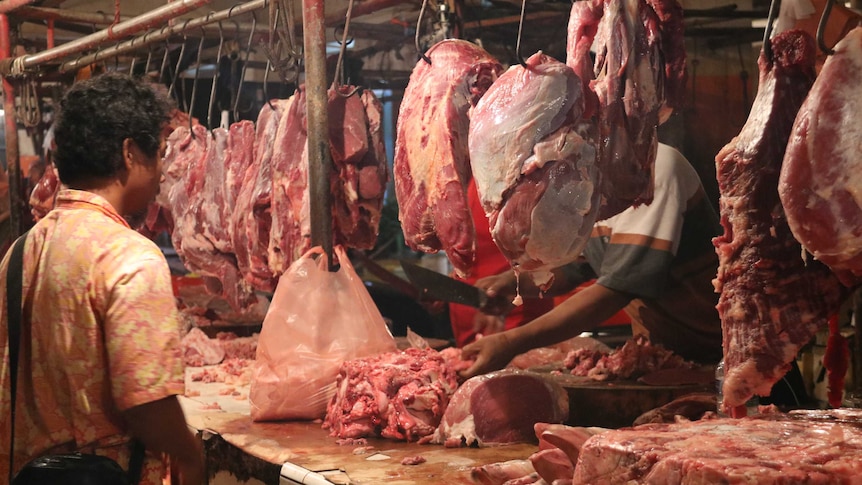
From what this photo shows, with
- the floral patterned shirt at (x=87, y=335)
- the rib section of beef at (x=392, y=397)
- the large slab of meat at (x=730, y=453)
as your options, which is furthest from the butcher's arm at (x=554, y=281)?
the floral patterned shirt at (x=87, y=335)

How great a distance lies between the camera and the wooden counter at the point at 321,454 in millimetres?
3127

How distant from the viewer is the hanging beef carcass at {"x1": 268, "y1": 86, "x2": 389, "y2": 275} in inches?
172

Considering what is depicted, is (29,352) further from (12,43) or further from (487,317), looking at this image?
(12,43)

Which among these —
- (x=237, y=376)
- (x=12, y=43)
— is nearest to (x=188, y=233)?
(x=237, y=376)

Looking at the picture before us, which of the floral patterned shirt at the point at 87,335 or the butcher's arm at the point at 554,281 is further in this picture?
the butcher's arm at the point at 554,281

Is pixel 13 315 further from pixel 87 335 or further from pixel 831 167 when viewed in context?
pixel 831 167

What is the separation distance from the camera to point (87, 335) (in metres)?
2.66

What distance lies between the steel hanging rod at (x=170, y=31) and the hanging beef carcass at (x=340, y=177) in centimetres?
49

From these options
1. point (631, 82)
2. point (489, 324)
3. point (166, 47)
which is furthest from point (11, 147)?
point (631, 82)

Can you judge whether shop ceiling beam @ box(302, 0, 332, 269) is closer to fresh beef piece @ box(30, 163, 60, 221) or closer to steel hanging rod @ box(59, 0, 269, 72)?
steel hanging rod @ box(59, 0, 269, 72)

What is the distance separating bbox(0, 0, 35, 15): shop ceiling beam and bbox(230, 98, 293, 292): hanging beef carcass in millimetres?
2457

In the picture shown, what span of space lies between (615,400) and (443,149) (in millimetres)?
1166

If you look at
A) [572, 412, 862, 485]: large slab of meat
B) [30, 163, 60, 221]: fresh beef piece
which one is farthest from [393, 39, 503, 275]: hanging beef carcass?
[30, 163, 60, 221]: fresh beef piece

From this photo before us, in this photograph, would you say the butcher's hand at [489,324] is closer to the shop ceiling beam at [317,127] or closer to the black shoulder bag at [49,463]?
the shop ceiling beam at [317,127]
